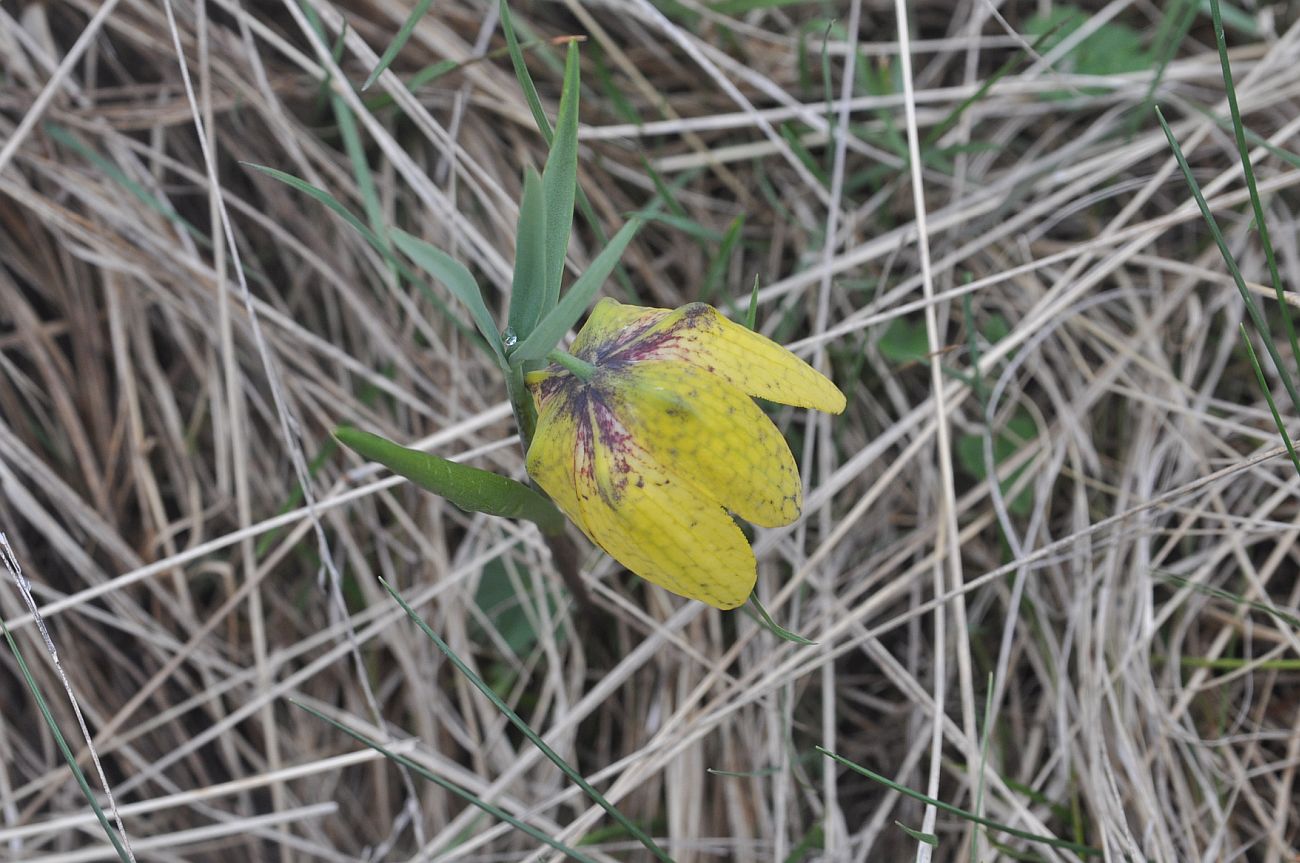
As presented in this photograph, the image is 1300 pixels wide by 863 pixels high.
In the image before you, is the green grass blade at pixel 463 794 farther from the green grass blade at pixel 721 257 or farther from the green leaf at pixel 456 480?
the green grass blade at pixel 721 257

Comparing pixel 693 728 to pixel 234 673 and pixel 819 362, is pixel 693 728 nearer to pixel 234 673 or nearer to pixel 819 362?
pixel 819 362

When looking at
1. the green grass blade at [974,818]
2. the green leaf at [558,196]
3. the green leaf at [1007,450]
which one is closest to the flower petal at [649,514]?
the green leaf at [558,196]

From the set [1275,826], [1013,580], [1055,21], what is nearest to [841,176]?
[1055,21]

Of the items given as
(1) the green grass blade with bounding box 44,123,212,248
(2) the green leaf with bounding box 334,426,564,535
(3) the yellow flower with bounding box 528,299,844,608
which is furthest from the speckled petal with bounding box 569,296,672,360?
(1) the green grass blade with bounding box 44,123,212,248

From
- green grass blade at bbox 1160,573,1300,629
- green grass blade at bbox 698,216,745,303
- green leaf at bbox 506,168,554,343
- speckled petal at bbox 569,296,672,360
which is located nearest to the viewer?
green leaf at bbox 506,168,554,343

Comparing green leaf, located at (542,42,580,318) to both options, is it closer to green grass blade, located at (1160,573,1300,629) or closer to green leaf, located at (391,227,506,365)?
green leaf, located at (391,227,506,365)
